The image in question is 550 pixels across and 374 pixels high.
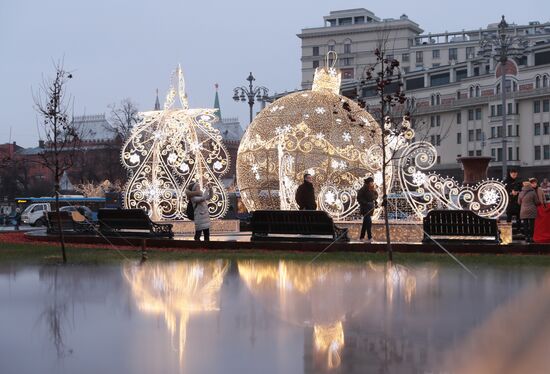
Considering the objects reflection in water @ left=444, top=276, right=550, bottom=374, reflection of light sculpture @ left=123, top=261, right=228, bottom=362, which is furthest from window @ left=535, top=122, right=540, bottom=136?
reflection in water @ left=444, top=276, right=550, bottom=374

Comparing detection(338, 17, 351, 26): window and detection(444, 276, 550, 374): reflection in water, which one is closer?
detection(444, 276, 550, 374): reflection in water

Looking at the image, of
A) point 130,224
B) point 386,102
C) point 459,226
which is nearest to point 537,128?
point 130,224

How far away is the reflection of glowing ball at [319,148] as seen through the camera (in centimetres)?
1919

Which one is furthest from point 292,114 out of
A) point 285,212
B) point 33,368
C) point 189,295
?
point 33,368

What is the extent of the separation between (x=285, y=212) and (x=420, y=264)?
4548mm

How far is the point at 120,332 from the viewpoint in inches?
306

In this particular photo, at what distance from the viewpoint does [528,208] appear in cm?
1744

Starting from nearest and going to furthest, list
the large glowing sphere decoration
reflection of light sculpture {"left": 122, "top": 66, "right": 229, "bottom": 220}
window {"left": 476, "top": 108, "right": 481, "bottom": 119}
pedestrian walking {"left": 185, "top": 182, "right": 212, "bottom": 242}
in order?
pedestrian walking {"left": 185, "top": 182, "right": 212, "bottom": 242}, the large glowing sphere decoration, reflection of light sculpture {"left": 122, "top": 66, "right": 229, "bottom": 220}, window {"left": 476, "top": 108, "right": 481, "bottom": 119}

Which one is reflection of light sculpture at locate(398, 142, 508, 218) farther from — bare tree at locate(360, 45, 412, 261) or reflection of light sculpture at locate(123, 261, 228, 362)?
reflection of light sculpture at locate(123, 261, 228, 362)

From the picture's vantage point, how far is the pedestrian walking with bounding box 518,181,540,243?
17391 millimetres

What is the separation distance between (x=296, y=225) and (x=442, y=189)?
328 centimetres

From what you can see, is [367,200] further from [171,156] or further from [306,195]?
[171,156]

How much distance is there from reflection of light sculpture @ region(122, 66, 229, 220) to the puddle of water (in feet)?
32.8

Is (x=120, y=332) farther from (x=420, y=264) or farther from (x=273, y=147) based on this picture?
(x=273, y=147)
